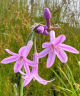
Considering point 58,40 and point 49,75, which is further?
point 49,75

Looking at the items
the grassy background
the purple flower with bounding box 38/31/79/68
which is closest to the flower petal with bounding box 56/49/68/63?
the purple flower with bounding box 38/31/79/68

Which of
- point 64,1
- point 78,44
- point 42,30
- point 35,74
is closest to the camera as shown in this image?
point 42,30

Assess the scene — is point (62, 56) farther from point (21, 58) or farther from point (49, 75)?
point (49, 75)

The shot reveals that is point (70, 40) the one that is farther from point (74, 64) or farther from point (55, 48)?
point (55, 48)

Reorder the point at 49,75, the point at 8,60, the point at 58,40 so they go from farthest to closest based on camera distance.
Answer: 1. the point at 49,75
2. the point at 8,60
3. the point at 58,40

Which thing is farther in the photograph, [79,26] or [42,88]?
[79,26]

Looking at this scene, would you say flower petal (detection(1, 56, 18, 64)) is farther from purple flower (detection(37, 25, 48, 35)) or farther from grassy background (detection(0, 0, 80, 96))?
grassy background (detection(0, 0, 80, 96))

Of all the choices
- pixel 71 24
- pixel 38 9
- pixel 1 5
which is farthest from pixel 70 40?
pixel 1 5

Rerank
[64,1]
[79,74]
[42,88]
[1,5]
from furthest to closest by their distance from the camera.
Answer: [1,5] → [64,1] → [79,74] → [42,88]

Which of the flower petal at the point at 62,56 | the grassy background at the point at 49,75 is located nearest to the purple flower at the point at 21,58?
the flower petal at the point at 62,56

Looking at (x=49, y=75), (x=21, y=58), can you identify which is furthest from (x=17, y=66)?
(x=49, y=75)

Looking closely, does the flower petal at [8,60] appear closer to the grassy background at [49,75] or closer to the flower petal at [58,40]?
the flower petal at [58,40]
